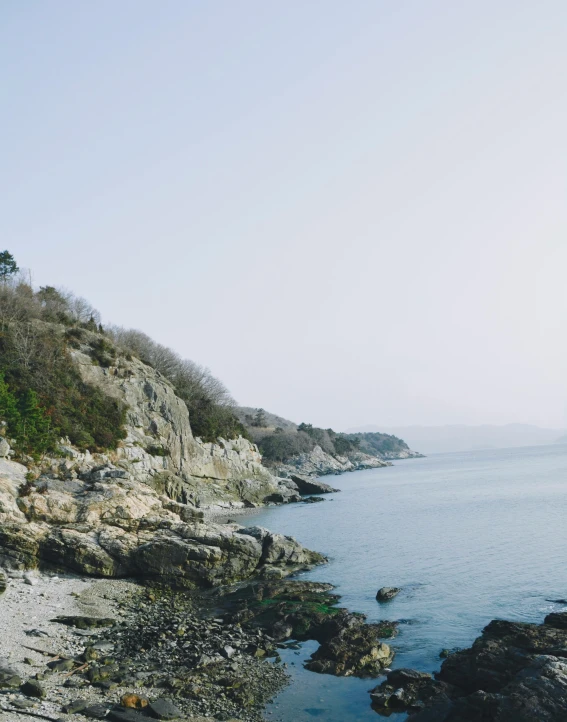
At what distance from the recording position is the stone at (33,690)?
13.9 m

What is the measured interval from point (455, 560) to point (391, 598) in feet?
31.9

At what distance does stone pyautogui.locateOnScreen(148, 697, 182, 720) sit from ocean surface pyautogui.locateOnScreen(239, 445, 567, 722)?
2631 mm

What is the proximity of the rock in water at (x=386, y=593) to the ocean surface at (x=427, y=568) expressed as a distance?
41 centimetres

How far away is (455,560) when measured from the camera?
3434cm

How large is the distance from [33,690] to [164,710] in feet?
11.3

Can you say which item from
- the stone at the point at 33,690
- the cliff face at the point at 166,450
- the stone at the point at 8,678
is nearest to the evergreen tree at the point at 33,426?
the cliff face at the point at 166,450

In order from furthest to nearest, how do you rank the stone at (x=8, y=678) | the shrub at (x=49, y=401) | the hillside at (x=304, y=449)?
the hillside at (x=304, y=449), the shrub at (x=49, y=401), the stone at (x=8, y=678)

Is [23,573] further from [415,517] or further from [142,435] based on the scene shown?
[415,517]

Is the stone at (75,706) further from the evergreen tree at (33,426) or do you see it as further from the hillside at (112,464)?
the evergreen tree at (33,426)

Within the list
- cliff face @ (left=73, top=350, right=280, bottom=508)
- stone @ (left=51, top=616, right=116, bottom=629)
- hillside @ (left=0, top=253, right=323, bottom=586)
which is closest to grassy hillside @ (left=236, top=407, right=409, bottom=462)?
cliff face @ (left=73, top=350, right=280, bottom=508)

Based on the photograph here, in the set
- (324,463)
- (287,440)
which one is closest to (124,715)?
(287,440)

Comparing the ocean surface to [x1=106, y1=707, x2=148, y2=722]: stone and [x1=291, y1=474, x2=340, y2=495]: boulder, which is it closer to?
[x1=106, y1=707, x2=148, y2=722]: stone

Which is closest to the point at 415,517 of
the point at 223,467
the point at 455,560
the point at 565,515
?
the point at 565,515

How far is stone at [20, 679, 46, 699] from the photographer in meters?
13.9
